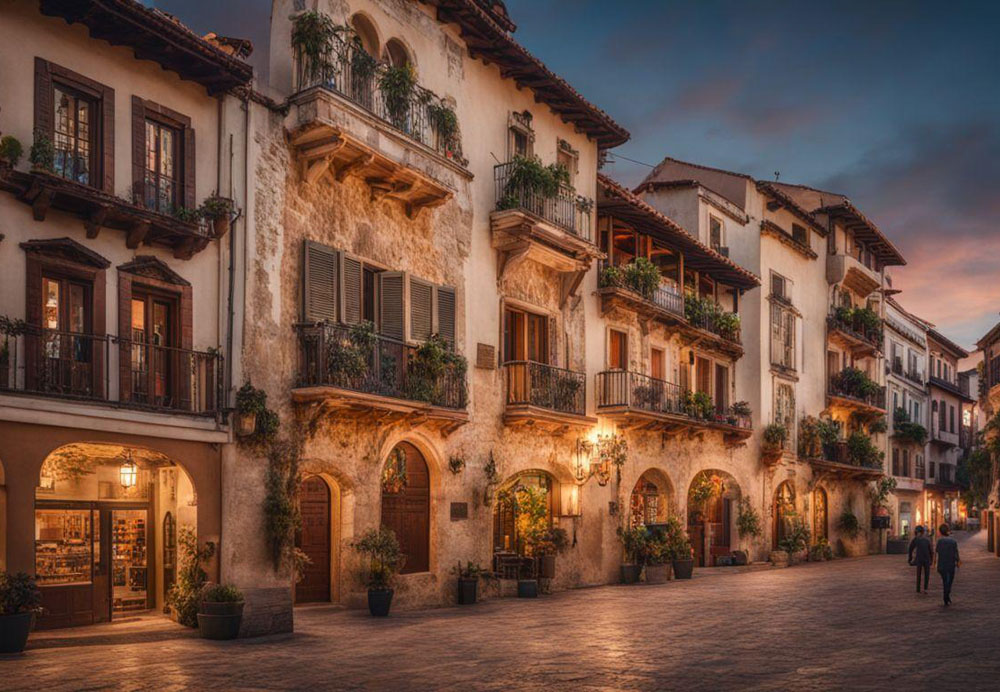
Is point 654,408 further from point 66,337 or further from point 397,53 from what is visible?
point 66,337

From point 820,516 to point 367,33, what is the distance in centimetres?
3078

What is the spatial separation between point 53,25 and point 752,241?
92.2 feet

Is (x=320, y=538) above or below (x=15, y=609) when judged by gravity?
above

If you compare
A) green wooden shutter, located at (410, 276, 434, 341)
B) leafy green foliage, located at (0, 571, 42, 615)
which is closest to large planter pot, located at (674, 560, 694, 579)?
green wooden shutter, located at (410, 276, 434, 341)

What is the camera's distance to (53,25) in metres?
15.2

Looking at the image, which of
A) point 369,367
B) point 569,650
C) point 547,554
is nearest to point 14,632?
point 569,650

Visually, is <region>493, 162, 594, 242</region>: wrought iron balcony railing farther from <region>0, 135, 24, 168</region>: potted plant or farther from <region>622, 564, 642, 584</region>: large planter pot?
<region>0, 135, 24, 168</region>: potted plant

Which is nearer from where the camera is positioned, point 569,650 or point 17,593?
point 17,593

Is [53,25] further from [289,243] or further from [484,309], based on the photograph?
[484,309]

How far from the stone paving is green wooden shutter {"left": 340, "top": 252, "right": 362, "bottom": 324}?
5456 mm

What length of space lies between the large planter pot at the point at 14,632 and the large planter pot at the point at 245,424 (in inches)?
178

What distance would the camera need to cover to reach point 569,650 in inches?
606

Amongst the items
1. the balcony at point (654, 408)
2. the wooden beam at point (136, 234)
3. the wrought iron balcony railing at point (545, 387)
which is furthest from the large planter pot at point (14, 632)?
the balcony at point (654, 408)

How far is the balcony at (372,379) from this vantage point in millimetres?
18406
